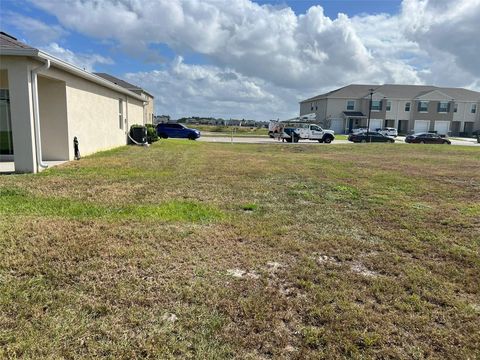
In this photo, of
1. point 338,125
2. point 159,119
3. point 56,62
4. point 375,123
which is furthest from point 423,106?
point 56,62

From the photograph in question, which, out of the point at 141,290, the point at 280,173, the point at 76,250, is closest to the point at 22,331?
the point at 141,290

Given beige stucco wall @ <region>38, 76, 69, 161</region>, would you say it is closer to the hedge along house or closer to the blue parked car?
the hedge along house

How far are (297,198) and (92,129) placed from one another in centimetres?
1077

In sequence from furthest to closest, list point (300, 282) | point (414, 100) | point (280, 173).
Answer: point (414, 100) < point (280, 173) < point (300, 282)

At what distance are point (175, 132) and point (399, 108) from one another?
44.2 meters

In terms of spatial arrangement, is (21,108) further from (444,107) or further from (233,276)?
(444,107)

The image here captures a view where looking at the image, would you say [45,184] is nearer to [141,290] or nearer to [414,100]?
[141,290]

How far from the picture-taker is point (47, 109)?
481 inches

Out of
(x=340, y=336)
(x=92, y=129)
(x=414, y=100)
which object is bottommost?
(x=340, y=336)

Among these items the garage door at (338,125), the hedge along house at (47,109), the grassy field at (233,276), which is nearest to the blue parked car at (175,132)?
the hedge along house at (47,109)

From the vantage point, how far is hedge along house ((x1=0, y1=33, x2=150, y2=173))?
9273 millimetres

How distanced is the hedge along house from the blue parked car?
12.8 metres

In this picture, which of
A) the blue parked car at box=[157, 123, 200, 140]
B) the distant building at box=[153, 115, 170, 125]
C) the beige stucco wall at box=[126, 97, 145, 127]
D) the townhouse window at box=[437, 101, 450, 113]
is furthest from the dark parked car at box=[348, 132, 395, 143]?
the townhouse window at box=[437, 101, 450, 113]

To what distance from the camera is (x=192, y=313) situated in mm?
3152
